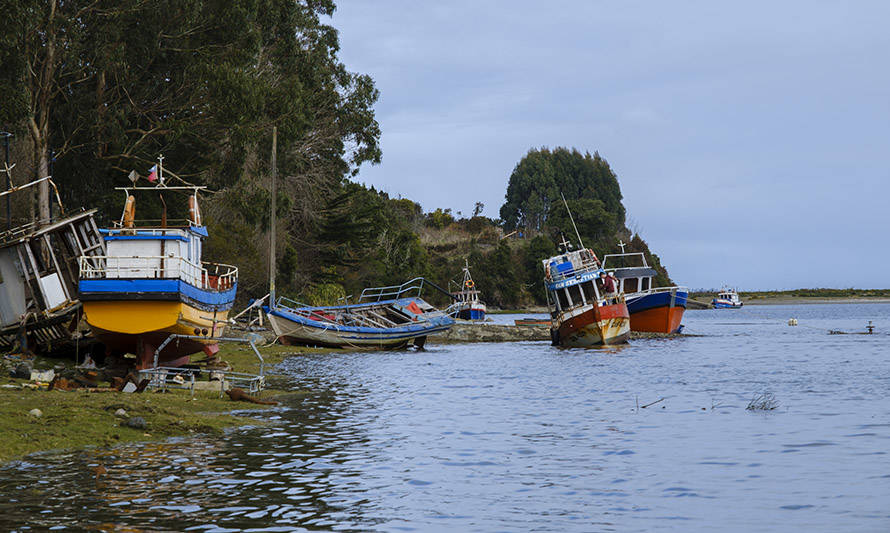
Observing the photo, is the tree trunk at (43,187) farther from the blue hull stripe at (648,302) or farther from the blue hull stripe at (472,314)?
the blue hull stripe at (472,314)

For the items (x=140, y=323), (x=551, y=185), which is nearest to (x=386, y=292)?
(x=140, y=323)

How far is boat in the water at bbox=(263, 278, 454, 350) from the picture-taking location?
4688 cm

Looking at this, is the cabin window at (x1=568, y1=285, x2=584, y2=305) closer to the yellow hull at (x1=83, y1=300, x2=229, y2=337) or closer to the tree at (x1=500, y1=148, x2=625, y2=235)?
the yellow hull at (x1=83, y1=300, x2=229, y2=337)

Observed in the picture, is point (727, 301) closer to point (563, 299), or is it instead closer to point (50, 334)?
point (563, 299)

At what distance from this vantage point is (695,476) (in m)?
13.9

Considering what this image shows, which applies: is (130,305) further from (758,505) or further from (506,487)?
(758,505)

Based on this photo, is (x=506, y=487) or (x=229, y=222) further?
(x=229, y=222)

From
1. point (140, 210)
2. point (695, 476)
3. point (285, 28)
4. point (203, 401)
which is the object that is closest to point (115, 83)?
point (140, 210)

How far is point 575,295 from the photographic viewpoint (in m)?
50.0

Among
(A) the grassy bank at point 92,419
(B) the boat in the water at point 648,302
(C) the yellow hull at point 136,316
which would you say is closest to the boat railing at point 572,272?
(B) the boat in the water at point 648,302

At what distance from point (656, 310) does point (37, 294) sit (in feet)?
144

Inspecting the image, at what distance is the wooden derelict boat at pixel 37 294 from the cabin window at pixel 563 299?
2693cm

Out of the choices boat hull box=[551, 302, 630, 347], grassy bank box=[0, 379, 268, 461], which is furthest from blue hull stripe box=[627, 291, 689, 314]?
grassy bank box=[0, 379, 268, 461]

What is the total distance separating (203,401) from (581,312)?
102 ft
